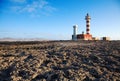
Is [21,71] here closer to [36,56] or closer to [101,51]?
[36,56]

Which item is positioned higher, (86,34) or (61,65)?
(86,34)

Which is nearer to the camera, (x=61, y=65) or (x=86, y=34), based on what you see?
(x=61, y=65)

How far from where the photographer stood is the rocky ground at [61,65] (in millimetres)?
8719

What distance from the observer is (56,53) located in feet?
38.8

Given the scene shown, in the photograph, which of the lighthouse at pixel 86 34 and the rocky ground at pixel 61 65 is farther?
the lighthouse at pixel 86 34

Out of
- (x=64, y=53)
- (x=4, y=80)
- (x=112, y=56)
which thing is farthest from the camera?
Answer: (x=64, y=53)

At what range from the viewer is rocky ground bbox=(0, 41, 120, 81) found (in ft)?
28.6

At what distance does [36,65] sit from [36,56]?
4.37 feet

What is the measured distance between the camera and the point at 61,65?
983cm

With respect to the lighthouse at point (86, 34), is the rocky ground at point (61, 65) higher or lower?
lower

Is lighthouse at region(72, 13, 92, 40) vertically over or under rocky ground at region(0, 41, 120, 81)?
over

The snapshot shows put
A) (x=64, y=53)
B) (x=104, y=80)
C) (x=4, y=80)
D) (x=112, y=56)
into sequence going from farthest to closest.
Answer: (x=64, y=53)
(x=112, y=56)
(x=4, y=80)
(x=104, y=80)

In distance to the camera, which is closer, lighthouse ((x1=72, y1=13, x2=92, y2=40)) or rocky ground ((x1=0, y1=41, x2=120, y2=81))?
rocky ground ((x1=0, y1=41, x2=120, y2=81))

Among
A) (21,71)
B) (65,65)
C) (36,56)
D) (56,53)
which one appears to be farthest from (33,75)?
(56,53)
